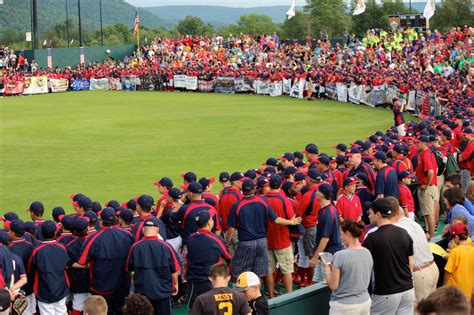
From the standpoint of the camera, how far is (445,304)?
17.0 ft

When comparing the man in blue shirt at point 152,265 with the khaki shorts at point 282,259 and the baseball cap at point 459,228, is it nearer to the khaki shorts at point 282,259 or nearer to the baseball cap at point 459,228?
the khaki shorts at point 282,259

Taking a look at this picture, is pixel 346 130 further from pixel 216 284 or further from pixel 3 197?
pixel 216 284

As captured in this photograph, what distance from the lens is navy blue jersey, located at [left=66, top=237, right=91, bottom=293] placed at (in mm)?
9680

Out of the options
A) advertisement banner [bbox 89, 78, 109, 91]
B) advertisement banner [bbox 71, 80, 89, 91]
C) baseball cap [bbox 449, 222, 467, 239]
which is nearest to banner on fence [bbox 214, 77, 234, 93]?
advertisement banner [bbox 89, 78, 109, 91]

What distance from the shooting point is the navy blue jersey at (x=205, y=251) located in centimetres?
955

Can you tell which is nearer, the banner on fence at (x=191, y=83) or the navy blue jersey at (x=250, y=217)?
the navy blue jersey at (x=250, y=217)

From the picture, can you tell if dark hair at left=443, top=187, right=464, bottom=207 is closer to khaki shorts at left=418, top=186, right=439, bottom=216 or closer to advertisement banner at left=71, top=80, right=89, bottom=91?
khaki shorts at left=418, top=186, right=439, bottom=216

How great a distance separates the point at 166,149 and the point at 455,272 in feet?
56.6

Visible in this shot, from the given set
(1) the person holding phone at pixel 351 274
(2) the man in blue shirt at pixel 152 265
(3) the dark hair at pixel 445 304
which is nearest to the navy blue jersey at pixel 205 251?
(2) the man in blue shirt at pixel 152 265

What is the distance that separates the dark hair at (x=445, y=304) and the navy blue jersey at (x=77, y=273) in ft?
17.6

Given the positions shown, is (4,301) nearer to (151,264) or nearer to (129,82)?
(151,264)

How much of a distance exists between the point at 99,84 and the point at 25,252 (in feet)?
146

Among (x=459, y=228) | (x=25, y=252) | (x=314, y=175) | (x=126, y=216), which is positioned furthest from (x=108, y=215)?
(x=459, y=228)

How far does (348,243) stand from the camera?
26.4ft
